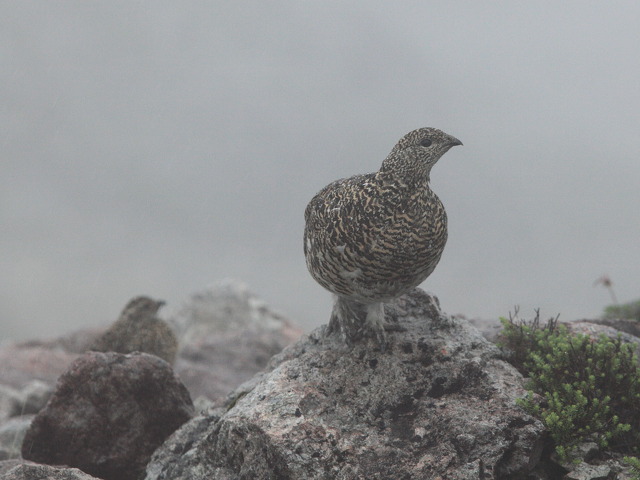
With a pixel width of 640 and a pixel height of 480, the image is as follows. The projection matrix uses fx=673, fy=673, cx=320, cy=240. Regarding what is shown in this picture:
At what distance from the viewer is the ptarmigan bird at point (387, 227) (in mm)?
5355

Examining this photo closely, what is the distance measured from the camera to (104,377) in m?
6.86

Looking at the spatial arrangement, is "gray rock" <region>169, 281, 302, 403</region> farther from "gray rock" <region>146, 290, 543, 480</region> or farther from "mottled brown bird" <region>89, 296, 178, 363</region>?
"gray rock" <region>146, 290, 543, 480</region>

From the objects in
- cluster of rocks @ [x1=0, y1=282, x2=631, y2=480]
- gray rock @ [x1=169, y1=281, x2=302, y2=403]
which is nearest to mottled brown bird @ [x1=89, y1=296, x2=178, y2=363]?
gray rock @ [x1=169, y1=281, x2=302, y2=403]

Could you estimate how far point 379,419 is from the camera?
562 cm

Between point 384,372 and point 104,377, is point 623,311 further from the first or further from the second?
point 104,377

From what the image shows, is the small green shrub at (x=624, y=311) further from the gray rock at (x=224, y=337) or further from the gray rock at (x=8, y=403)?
the gray rock at (x=8, y=403)

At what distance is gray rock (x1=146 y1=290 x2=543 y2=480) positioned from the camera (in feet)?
17.0

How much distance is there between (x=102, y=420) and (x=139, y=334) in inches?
167

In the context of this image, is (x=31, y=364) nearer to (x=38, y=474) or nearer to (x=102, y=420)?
(x=102, y=420)

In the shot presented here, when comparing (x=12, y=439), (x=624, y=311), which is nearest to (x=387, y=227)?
(x=12, y=439)

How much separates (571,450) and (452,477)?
3.39ft

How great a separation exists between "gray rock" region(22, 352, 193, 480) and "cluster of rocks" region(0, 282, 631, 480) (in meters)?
0.01

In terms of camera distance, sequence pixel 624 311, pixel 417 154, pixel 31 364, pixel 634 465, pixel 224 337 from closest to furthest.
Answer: pixel 634 465 < pixel 417 154 < pixel 624 311 < pixel 31 364 < pixel 224 337

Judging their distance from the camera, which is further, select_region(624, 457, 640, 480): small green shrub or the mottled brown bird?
the mottled brown bird
